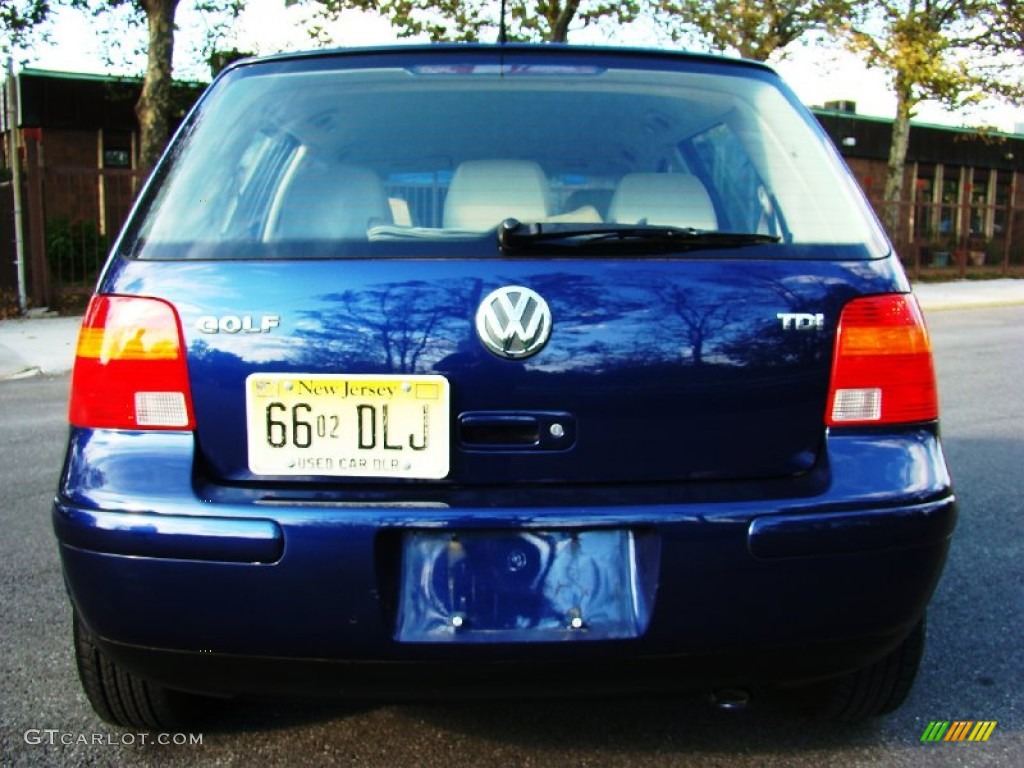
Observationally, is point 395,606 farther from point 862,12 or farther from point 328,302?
point 862,12

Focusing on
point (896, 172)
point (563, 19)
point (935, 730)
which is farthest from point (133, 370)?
point (896, 172)

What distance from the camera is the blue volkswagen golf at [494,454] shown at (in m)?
1.94

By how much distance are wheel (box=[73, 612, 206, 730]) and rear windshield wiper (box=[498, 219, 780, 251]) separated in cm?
124

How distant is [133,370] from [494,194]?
80cm

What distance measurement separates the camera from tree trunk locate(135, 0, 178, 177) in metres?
15.0

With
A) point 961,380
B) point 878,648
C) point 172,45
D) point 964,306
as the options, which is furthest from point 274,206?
point 964,306

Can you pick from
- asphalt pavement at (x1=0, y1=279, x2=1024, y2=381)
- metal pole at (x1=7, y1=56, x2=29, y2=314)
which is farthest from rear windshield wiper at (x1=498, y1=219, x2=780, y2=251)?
metal pole at (x1=7, y1=56, x2=29, y2=314)

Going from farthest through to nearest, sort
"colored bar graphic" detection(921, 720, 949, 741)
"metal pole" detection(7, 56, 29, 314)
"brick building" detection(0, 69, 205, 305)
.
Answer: "brick building" detection(0, 69, 205, 305) → "metal pole" detection(7, 56, 29, 314) → "colored bar graphic" detection(921, 720, 949, 741)

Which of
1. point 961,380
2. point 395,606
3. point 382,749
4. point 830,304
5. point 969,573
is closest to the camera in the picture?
point 395,606

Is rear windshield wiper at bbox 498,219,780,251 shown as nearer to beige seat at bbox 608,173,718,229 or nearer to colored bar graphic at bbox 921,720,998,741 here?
beige seat at bbox 608,173,718,229

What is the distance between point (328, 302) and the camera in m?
2.00

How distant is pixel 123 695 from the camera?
7.79 ft

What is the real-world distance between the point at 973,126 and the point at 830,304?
993 inches

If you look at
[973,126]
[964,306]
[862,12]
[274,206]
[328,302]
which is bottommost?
[964,306]
